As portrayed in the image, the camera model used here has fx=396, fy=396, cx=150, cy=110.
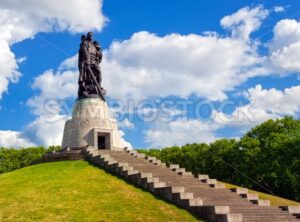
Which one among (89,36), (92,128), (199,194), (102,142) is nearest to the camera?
(199,194)

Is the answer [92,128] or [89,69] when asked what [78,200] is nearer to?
[92,128]

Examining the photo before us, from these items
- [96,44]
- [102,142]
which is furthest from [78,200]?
[96,44]

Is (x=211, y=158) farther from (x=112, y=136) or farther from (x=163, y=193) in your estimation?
(x=163, y=193)

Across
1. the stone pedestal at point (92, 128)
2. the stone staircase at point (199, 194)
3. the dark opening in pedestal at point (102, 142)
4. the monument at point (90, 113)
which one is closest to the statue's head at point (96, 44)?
the monument at point (90, 113)

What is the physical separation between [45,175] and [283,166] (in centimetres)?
2977

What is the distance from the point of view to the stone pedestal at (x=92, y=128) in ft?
113

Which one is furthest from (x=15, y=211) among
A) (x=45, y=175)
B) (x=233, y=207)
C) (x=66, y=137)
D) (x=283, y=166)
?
(x=283, y=166)

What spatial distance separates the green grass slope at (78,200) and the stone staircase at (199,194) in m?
0.67

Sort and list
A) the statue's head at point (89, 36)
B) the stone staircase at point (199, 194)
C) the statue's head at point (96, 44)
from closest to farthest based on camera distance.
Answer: the stone staircase at point (199, 194), the statue's head at point (89, 36), the statue's head at point (96, 44)

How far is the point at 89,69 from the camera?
37.8 m

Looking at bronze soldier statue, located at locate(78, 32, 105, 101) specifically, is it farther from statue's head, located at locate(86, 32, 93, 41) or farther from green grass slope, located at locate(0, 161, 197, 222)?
green grass slope, located at locate(0, 161, 197, 222)

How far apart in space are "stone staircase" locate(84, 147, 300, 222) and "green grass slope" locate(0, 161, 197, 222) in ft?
2.21

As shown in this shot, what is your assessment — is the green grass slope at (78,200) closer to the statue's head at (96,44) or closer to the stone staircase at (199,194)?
the stone staircase at (199,194)

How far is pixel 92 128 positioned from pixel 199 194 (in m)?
14.7
